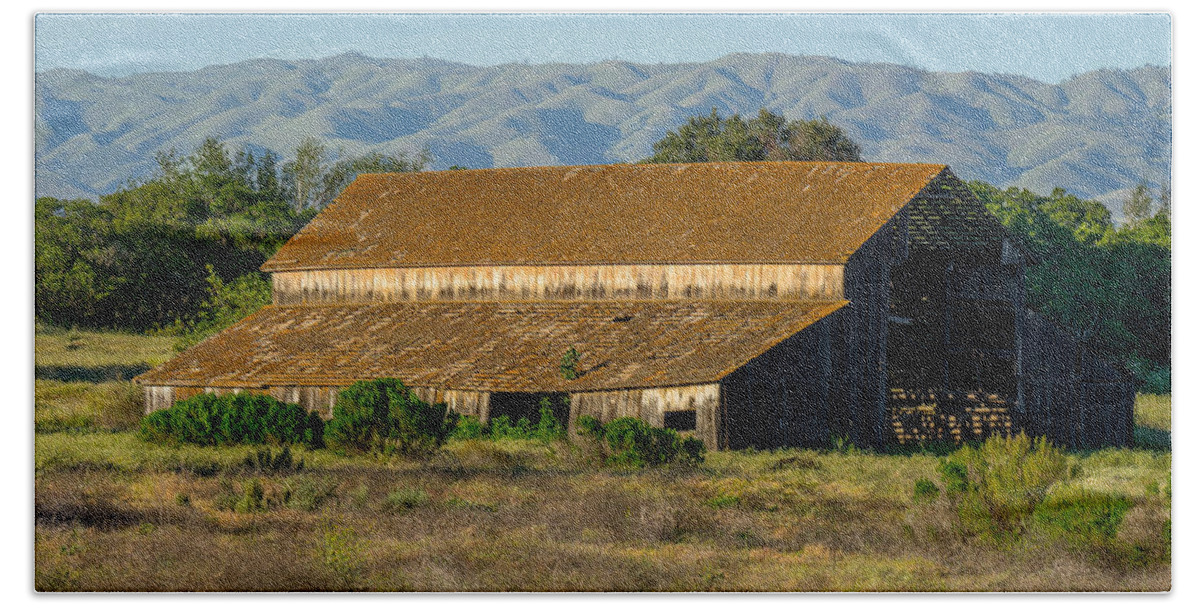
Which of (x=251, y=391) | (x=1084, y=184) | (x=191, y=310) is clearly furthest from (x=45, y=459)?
(x=1084, y=184)

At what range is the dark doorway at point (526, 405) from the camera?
20.3 meters

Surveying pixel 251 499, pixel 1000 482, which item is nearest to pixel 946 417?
pixel 1000 482

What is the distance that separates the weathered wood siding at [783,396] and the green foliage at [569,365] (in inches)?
87.4

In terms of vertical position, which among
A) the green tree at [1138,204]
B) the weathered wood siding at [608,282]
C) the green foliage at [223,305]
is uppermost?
the green tree at [1138,204]

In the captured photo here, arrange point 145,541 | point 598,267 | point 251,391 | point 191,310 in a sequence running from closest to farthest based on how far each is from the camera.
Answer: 1. point 145,541
2. point 191,310
3. point 251,391
4. point 598,267

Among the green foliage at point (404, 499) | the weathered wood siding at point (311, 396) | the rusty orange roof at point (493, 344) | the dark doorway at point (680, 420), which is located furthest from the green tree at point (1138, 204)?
the green foliage at point (404, 499)

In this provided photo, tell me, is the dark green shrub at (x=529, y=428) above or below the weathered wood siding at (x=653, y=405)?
below

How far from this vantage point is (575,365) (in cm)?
2177

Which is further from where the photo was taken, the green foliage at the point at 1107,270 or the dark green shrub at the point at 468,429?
the dark green shrub at the point at 468,429

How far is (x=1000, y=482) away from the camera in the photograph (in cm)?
1636

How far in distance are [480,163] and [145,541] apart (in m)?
6.29

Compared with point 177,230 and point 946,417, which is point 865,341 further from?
→ point 177,230

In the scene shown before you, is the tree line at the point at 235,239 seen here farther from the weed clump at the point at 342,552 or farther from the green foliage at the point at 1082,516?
Result: the weed clump at the point at 342,552

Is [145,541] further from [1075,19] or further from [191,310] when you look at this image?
[1075,19]
